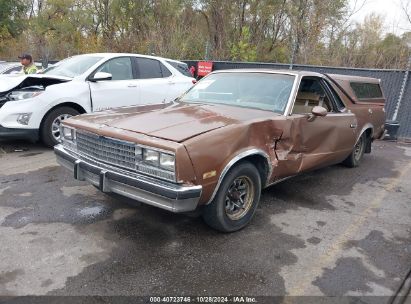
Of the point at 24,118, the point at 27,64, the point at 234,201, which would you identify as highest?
the point at 27,64

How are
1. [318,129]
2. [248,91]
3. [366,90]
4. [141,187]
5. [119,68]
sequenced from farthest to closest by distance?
[119,68]
[366,90]
[318,129]
[248,91]
[141,187]

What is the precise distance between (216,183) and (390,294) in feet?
5.50

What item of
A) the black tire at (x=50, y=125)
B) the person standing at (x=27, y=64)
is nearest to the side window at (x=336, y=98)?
the black tire at (x=50, y=125)

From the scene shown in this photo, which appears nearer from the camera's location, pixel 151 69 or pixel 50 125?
Answer: pixel 50 125

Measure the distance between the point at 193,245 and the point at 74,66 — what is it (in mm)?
4874

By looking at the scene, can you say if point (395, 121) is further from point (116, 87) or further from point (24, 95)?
point (24, 95)

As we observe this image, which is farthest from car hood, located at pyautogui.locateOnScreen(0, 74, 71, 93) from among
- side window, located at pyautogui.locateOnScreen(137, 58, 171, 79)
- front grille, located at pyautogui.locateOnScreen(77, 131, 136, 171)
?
front grille, located at pyautogui.locateOnScreen(77, 131, 136, 171)

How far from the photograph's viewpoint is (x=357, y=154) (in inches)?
257

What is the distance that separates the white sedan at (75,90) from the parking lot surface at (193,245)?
1.27m

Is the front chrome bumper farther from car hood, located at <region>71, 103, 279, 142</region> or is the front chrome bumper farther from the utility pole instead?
the utility pole

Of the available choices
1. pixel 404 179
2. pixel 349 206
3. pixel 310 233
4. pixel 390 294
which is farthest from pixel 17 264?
pixel 404 179

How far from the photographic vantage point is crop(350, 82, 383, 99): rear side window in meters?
5.97

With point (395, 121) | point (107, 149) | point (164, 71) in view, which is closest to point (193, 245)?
point (107, 149)

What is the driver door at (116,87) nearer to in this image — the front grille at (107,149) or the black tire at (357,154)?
the front grille at (107,149)
